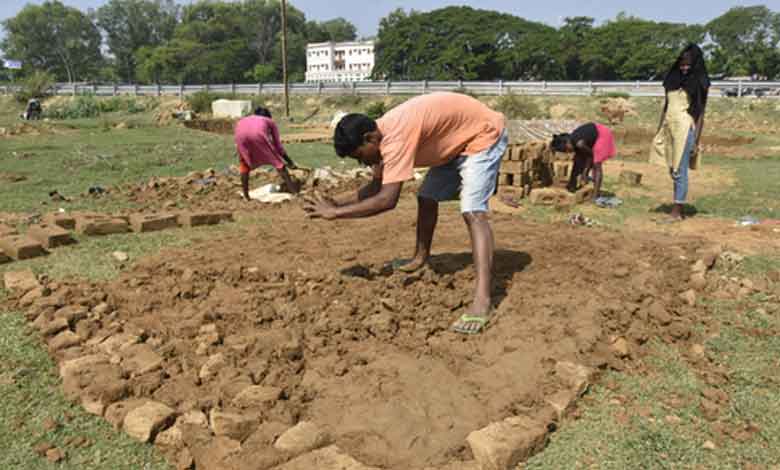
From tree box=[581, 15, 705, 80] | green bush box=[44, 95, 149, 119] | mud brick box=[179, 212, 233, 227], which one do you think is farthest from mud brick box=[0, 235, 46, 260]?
tree box=[581, 15, 705, 80]

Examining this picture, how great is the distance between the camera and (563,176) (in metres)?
8.47

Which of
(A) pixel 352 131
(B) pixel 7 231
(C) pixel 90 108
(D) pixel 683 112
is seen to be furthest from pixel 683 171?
(C) pixel 90 108

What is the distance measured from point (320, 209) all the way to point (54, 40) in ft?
318

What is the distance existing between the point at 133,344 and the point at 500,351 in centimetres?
197

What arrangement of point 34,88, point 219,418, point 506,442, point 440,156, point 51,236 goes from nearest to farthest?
point 506,442, point 219,418, point 440,156, point 51,236, point 34,88

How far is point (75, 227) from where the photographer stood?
530 centimetres

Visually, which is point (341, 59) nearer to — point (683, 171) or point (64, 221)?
point (683, 171)

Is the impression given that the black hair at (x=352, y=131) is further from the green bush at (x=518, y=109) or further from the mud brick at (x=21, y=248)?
the green bush at (x=518, y=109)

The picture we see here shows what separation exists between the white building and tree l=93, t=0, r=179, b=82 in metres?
22.9

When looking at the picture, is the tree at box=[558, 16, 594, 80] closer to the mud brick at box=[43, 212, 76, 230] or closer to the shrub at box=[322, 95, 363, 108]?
the shrub at box=[322, 95, 363, 108]

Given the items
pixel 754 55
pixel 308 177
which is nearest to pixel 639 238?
pixel 308 177

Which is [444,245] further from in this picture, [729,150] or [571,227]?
[729,150]

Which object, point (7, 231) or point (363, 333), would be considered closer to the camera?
point (363, 333)

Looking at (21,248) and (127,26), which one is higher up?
(127,26)
